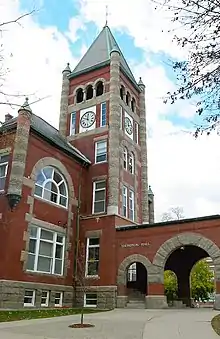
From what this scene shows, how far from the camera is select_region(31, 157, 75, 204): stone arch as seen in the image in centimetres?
2203

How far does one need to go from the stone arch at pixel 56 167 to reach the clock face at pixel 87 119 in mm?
5977

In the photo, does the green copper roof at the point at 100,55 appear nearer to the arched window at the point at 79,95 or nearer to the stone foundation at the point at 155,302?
the arched window at the point at 79,95

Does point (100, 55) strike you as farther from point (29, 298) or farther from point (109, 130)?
point (29, 298)

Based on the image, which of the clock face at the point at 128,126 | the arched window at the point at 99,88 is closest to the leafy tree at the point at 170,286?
the clock face at the point at 128,126

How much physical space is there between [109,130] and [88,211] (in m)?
6.43

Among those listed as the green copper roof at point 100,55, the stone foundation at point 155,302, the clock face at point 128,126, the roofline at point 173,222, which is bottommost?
the stone foundation at point 155,302

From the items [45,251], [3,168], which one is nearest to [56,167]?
[3,168]

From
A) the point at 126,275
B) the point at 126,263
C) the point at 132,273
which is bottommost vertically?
the point at 126,275

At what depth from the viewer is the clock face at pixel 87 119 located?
29281 mm

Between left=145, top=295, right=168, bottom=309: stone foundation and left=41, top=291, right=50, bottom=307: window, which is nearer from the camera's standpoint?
left=145, top=295, right=168, bottom=309: stone foundation

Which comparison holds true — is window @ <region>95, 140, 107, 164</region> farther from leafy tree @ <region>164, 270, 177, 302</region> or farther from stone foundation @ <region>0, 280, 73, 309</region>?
leafy tree @ <region>164, 270, 177, 302</region>

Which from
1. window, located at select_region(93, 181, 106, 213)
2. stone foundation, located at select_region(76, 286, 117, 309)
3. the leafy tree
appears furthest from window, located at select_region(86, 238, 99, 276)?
the leafy tree

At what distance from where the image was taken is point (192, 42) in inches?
249

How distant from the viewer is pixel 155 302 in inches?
814
